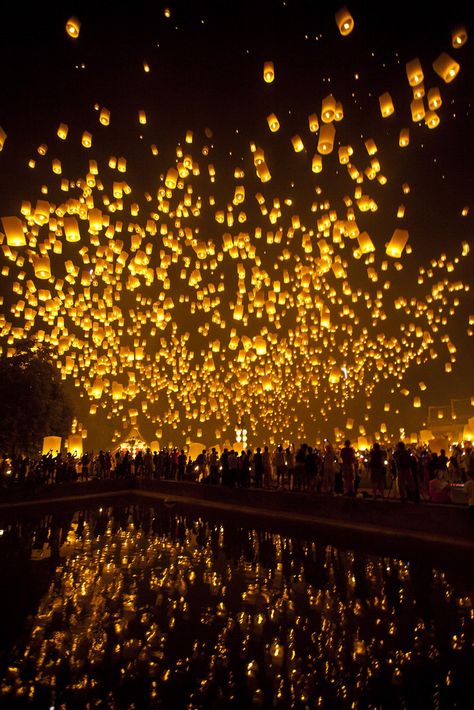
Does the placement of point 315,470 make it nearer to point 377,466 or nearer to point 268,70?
point 377,466

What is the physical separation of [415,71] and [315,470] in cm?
837

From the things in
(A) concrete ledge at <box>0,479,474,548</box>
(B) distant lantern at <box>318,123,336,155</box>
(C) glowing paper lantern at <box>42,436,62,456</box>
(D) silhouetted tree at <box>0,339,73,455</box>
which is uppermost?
(B) distant lantern at <box>318,123,336,155</box>

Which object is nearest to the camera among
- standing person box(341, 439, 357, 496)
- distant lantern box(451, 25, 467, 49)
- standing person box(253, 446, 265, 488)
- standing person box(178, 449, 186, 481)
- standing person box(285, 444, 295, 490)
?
distant lantern box(451, 25, 467, 49)

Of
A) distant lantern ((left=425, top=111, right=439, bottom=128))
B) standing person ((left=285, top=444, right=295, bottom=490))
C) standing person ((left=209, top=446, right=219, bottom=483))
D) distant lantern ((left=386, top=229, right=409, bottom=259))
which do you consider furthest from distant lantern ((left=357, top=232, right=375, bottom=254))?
standing person ((left=209, top=446, right=219, bottom=483))

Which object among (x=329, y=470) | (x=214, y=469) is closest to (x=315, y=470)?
(x=329, y=470)

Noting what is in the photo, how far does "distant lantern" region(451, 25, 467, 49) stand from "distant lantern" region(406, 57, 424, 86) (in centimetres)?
45

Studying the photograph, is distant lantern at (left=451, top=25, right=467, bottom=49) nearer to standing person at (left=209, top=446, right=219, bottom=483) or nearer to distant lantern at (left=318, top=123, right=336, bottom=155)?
distant lantern at (left=318, top=123, right=336, bottom=155)

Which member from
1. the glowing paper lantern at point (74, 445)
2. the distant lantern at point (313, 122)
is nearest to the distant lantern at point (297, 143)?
the distant lantern at point (313, 122)

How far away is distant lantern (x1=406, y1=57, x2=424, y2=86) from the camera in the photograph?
5.97 meters

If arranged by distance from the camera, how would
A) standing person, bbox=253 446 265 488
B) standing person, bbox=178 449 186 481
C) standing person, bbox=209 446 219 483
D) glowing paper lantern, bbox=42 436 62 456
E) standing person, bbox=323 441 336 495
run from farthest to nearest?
glowing paper lantern, bbox=42 436 62 456 < standing person, bbox=178 449 186 481 < standing person, bbox=209 446 219 483 < standing person, bbox=253 446 265 488 < standing person, bbox=323 441 336 495

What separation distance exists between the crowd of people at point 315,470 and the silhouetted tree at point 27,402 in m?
2.39

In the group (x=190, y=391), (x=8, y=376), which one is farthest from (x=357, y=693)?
(x=190, y=391)

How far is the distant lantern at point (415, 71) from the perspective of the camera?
597cm

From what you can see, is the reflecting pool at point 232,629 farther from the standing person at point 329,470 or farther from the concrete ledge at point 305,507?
the standing person at point 329,470
